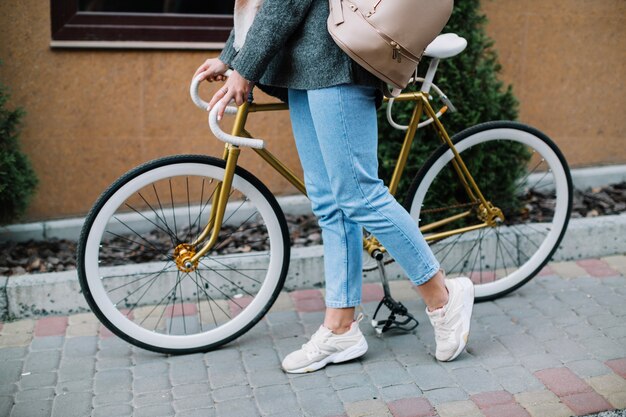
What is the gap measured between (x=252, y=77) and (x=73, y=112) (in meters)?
2.14

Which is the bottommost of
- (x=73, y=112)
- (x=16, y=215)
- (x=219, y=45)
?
(x=16, y=215)

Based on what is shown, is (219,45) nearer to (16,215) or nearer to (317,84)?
(16,215)

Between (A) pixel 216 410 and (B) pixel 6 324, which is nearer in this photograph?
(A) pixel 216 410

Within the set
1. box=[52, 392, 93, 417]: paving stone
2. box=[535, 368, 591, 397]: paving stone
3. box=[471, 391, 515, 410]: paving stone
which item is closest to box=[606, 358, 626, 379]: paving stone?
box=[535, 368, 591, 397]: paving stone

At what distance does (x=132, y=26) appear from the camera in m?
4.99

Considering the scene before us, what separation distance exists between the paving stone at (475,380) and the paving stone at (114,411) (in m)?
1.31

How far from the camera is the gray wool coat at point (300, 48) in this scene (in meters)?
3.13

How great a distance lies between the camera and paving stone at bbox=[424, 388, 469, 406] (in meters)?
3.36

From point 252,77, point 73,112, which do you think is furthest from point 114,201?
point 73,112

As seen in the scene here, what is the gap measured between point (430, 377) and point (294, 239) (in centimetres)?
157

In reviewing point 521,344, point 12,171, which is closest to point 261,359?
point 521,344

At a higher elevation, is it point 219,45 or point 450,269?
point 219,45

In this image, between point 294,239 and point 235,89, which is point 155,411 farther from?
point 294,239

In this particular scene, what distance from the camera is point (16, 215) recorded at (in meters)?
4.59
